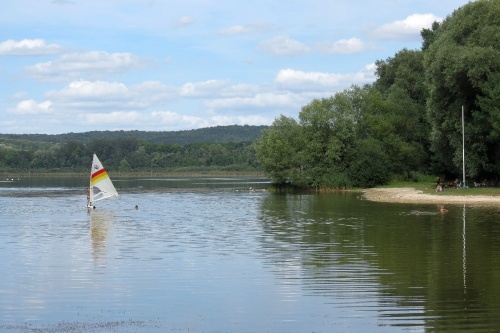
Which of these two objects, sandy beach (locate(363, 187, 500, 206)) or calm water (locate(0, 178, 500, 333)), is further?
sandy beach (locate(363, 187, 500, 206))

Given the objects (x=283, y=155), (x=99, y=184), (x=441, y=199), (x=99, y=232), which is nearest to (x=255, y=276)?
(x=99, y=232)

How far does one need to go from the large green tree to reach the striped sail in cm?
2729

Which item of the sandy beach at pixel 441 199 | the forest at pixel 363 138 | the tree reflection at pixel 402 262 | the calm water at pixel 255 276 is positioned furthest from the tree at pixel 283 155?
the calm water at pixel 255 276

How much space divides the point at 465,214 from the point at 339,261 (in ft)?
72.4

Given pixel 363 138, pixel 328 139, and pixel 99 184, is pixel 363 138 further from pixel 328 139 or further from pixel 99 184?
pixel 99 184

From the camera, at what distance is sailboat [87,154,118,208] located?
6008cm

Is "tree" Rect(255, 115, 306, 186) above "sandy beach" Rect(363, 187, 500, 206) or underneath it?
above

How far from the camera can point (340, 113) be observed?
9425 centimetres

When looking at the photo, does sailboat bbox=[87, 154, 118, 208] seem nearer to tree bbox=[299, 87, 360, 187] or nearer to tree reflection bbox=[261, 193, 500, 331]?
tree reflection bbox=[261, 193, 500, 331]

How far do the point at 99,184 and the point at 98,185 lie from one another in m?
0.15

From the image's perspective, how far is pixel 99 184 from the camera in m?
61.4

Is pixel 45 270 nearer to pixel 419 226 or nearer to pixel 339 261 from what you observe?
pixel 339 261

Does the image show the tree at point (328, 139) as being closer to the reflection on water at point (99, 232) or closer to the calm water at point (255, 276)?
the reflection on water at point (99, 232)

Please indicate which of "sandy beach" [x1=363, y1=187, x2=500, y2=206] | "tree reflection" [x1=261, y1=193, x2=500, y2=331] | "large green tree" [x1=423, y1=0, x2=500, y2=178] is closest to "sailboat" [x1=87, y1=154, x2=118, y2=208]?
"tree reflection" [x1=261, y1=193, x2=500, y2=331]
